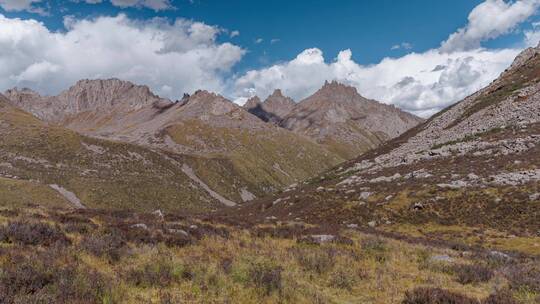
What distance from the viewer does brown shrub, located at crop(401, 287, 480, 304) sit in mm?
10102

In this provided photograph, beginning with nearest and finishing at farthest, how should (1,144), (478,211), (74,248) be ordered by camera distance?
(74,248), (478,211), (1,144)

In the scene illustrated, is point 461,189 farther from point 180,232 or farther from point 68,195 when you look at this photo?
point 68,195

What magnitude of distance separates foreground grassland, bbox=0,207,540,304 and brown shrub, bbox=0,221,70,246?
3cm

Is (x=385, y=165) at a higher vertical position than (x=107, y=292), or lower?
higher

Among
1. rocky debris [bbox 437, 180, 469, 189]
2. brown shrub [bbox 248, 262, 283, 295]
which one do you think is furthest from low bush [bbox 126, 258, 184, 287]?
rocky debris [bbox 437, 180, 469, 189]

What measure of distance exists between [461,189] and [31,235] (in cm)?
4665

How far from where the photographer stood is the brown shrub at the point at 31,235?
12648mm

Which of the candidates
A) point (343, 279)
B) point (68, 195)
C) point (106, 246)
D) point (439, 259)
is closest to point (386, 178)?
point (439, 259)

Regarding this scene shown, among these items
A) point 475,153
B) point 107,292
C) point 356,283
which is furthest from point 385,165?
point 107,292

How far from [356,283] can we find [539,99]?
260 ft

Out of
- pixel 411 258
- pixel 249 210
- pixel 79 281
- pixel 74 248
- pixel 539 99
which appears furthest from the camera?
pixel 249 210

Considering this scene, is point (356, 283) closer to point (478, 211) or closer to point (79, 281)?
point (79, 281)

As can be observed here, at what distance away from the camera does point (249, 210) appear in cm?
7969

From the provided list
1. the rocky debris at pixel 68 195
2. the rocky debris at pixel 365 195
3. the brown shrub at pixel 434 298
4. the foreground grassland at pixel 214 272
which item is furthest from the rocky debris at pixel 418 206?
the rocky debris at pixel 68 195
